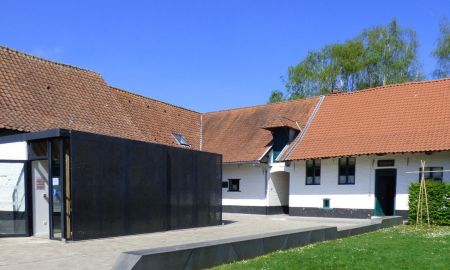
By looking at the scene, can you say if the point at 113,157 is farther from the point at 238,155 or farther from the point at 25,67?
the point at 238,155

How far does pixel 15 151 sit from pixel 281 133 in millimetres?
16049

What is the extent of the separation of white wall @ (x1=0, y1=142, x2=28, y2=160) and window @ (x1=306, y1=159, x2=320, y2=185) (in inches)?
625

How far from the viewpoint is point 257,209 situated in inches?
1068

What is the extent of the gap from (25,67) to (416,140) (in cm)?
1814

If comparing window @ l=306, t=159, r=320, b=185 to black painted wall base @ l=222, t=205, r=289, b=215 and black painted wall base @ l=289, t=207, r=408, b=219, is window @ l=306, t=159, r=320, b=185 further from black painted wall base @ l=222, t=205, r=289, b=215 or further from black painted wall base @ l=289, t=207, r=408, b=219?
black painted wall base @ l=222, t=205, r=289, b=215

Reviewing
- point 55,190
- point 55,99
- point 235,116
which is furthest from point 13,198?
point 235,116

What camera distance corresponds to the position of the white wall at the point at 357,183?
70.5 feet

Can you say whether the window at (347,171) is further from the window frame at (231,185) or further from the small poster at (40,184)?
the small poster at (40,184)

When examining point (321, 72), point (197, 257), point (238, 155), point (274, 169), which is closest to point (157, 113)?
point (238, 155)

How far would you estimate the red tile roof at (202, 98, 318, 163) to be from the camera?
27250 mm

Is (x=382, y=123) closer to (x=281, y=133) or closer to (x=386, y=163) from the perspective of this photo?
(x=386, y=163)

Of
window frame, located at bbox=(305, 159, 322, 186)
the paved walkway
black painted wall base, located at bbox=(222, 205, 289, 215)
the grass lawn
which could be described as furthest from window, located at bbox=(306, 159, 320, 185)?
the grass lawn

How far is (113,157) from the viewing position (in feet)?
44.6

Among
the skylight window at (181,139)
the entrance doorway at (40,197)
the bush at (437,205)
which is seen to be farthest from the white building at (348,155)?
the entrance doorway at (40,197)
